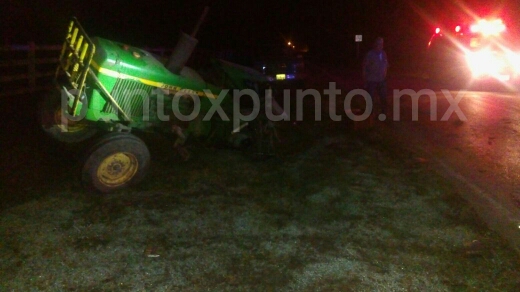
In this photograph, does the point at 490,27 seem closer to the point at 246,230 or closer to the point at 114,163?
the point at 246,230

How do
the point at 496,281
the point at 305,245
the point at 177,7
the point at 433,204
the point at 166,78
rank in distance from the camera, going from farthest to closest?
the point at 177,7 < the point at 166,78 < the point at 433,204 < the point at 305,245 < the point at 496,281

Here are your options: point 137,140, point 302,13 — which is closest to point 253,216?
point 137,140

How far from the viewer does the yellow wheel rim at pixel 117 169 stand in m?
5.50

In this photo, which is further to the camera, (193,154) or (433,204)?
(193,154)

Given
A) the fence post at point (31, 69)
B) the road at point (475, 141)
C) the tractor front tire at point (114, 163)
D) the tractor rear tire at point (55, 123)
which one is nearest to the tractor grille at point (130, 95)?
the tractor front tire at point (114, 163)

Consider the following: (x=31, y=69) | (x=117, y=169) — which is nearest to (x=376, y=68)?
(x=117, y=169)

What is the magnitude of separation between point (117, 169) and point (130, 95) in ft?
3.41

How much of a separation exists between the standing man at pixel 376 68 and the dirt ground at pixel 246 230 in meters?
3.84

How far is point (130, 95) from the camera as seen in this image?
614 cm

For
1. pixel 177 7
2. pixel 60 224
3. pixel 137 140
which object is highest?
pixel 177 7

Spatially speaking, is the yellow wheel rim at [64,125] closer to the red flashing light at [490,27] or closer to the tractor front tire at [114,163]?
the tractor front tire at [114,163]

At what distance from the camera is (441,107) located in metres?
12.3

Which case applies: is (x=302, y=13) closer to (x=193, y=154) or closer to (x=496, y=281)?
(x=193, y=154)

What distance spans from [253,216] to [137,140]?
1.64 meters
